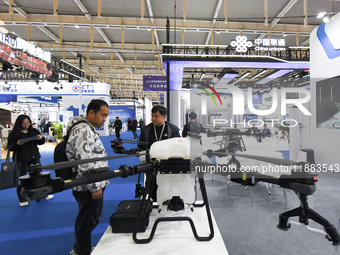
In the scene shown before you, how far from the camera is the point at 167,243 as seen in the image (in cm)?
109

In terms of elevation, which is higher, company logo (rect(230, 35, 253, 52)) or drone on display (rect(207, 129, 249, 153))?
company logo (rect(230, 35, 253, 52))

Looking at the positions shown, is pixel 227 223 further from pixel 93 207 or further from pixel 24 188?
pixel 24 188

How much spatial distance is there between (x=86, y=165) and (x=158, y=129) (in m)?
1.20

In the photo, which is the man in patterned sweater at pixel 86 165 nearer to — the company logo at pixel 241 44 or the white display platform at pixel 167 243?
the white display platform at pixel 167 243

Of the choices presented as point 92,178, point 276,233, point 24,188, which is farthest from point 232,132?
point 276,233

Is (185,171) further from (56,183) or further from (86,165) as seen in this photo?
(86,165)

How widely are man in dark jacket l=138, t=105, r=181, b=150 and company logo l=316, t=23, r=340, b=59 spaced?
3.82 m

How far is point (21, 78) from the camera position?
15898 mm

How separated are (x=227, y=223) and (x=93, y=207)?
1.82 m

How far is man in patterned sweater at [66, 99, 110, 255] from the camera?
1.67 m

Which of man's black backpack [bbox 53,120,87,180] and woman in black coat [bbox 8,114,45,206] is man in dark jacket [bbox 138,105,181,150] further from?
woman in black coat [bbox 8,114,45,206]

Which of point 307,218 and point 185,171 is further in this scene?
point 185,171

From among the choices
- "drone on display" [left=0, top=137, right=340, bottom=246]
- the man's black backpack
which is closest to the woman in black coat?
the man's black backpack

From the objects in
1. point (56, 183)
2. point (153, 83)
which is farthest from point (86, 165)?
point (153, 83)
